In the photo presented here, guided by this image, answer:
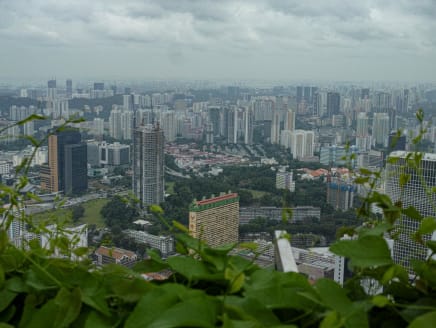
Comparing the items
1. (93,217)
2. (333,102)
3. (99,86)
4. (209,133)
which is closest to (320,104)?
(333,102)

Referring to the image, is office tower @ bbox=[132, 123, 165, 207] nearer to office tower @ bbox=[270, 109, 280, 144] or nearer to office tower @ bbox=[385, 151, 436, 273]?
office tower @ bbox=[270, 109, 280, 144]

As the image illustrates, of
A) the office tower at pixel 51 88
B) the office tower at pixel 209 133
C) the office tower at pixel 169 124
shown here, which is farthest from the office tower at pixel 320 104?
the office tower at pixel 51 88

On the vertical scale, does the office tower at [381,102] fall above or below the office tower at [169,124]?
above

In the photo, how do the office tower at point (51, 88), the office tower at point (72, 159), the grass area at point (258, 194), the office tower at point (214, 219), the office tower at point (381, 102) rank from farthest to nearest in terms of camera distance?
the office tower at point (51, 88)
the office tower at point (381, 102)
the office tower at point (72, 159)
the grass area at point (258, 194)
the office tower at point (214, 219)

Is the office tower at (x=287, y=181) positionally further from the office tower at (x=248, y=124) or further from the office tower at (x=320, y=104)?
the office tower at (x=248, y=124)

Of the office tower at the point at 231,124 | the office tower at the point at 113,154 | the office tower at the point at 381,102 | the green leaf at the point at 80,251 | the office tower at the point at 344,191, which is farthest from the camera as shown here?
the office tower at the point at 231,124

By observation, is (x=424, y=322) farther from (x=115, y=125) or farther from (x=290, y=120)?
(x=290, y=120)

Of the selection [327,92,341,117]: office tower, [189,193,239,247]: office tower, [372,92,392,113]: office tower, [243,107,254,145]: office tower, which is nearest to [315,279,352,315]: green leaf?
[189,193,239,247]: office tower
